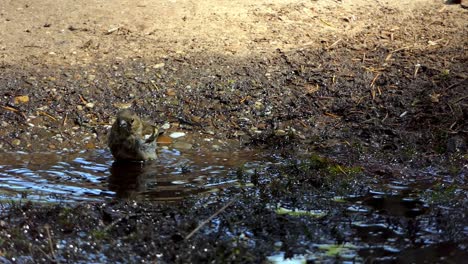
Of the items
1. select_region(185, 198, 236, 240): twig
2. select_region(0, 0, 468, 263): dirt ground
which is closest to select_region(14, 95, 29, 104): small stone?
select_region(0, 0, 468, 263): dirt ground

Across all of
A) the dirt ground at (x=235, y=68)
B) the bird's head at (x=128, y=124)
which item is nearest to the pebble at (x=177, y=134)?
the dirt ground at (x=235, y=68)

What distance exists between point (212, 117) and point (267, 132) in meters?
0.74

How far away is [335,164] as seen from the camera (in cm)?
705

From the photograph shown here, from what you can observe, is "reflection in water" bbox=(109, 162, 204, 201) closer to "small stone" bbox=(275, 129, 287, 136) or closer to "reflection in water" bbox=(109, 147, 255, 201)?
"reflection in water" bbox=(109, 147, 255, 201)

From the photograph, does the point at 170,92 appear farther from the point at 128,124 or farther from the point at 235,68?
the point at 128,124

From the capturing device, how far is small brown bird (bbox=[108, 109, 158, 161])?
24.1 feet

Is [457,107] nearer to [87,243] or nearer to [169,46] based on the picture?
[169,46]

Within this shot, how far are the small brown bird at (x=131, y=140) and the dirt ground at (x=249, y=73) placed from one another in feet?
2.32

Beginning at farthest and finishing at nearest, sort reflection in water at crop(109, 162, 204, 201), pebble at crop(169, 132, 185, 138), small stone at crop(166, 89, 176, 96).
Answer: small stone at crop(166, 89, 176, 96), pebble at crop(169, 132, 185, 138), reflection in water at crop(109, 162, 204, 201)

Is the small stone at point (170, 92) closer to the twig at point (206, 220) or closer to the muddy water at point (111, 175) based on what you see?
the muddy water at point (111, 175)

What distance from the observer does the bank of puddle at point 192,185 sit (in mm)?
5320

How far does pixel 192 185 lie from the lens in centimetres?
665

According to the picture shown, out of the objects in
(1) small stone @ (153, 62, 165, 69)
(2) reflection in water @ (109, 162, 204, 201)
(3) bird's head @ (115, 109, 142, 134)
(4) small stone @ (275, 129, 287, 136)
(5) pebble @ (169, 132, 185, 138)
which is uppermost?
(1) small stone @ (153, 62, 165, 69)

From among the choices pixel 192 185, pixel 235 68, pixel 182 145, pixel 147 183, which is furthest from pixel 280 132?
pixel 147 183
